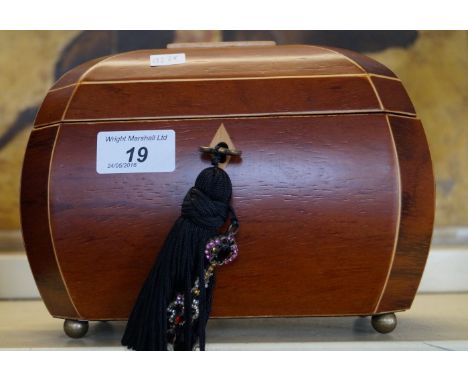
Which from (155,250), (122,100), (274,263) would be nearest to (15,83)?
(122,100)

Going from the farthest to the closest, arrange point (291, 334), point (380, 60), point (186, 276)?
point (380, 60) < point (291, 334) < point (186, 276)

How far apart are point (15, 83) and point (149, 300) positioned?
84 cm

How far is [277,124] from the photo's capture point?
88 centimetres

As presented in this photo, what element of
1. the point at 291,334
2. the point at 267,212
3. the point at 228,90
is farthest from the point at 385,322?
the point at 228,90

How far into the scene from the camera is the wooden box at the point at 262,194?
0.87 metres

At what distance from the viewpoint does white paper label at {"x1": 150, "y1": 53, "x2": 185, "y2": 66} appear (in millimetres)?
954

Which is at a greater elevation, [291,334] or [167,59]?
[167,59]

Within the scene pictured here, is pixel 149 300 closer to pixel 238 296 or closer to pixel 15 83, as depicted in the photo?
pixel 238 296

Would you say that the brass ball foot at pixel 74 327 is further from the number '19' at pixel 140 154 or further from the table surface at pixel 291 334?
the number '19' at pixel 140 154

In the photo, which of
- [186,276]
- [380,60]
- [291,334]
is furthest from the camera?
[380,60]

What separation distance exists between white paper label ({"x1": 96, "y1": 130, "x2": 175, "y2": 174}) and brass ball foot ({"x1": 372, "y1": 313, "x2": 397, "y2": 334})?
0.36 metres

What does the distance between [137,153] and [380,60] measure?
782mm

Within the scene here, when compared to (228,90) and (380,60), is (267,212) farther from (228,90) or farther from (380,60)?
(380,60)

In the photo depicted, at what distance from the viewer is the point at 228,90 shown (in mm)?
902
